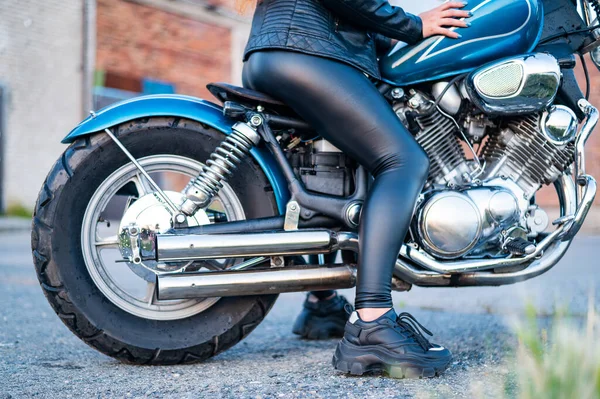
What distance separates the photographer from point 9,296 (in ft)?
15.9

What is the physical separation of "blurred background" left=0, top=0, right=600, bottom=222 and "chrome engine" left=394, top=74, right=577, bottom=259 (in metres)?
10.4

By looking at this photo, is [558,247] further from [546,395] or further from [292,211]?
[546,395]

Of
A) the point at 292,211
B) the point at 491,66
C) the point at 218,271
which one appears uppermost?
the point at 491,66

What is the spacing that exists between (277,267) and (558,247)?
109cm

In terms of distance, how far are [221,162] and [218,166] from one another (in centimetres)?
2

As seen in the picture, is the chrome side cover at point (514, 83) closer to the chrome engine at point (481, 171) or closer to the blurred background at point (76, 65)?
the chrome engine at point (481, 171)

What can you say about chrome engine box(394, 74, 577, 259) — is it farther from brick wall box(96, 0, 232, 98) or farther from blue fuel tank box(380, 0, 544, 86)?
brick wall box(96, 0, 232, 98)

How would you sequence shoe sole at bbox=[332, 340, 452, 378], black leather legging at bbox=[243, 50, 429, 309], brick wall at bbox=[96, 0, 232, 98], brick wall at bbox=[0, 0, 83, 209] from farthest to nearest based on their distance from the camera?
brick wall at bbox=[96, 0, 232, 98]
brick wall at bbox=[0, 0, 83, 209]
black leather legging at bbox=[243, 50, 429, 309]
shoe sole at bbox=[332, 340, 452, 378]

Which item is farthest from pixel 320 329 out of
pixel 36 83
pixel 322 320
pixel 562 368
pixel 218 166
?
pixel 36 83

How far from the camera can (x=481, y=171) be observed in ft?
9.81

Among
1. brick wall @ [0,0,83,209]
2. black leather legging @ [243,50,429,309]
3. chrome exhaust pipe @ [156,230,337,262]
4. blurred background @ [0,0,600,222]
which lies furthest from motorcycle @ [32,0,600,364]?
brick wall @ [0,0,83,209]

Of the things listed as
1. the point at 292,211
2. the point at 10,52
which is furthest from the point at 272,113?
the point at 10,52

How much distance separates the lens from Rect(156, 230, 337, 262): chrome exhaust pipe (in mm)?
2555

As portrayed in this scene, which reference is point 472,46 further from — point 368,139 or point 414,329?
point 414,329
